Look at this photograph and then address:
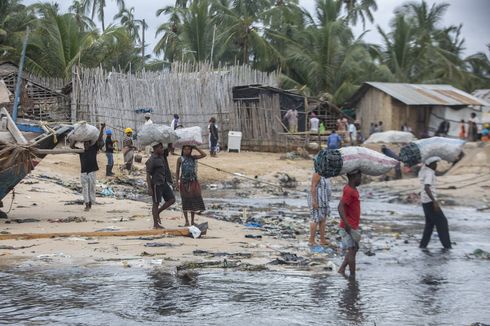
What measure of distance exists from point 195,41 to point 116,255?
26791 mm

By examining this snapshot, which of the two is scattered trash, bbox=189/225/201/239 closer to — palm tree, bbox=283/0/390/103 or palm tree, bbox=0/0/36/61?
palm tree, bbox=0/0/36/61

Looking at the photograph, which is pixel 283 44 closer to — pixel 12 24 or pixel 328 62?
pixel 328 62

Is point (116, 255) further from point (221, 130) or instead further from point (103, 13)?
point (103, 13)

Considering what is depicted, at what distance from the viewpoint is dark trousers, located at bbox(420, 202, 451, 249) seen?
441 inches

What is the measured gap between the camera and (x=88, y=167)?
13750mm

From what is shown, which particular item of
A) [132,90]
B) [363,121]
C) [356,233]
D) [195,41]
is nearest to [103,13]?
[195,41]

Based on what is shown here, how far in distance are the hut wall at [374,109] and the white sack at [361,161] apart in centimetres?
2369

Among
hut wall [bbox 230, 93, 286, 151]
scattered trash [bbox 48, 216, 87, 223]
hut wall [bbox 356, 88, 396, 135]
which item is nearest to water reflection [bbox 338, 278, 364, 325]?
scattered trash [bbox 48, 216, 87, 223]

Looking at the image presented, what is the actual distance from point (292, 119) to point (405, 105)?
684 centimetres

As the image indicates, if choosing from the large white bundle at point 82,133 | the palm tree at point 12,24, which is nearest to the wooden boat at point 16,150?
the large white bundle at point 82,133

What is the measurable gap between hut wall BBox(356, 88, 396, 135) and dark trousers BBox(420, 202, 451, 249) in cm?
2112

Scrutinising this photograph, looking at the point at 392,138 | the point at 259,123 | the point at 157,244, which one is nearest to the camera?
the point at 157,244

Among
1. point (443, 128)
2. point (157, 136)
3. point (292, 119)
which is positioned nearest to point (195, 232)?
point (157, 136)

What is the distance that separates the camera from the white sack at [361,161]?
8.63m
